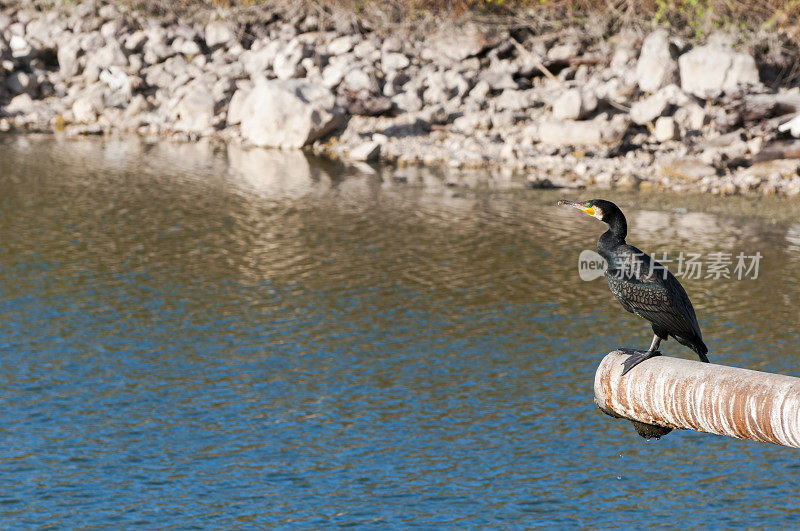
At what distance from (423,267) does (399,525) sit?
9.91m

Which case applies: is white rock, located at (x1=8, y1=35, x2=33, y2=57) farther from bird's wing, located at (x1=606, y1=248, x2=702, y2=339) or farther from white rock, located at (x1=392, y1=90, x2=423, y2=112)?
bird's wing, located at (x1=606, y1=248, x2=702, y2=339)

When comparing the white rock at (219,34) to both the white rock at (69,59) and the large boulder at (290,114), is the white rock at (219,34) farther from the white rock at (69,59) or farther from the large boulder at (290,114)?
the large boulder at (290,114)

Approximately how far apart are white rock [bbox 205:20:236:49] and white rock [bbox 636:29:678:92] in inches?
578

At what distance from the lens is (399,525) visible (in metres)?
11.2

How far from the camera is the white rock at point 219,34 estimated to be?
40.1 meters

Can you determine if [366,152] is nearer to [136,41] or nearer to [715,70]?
[715,70]

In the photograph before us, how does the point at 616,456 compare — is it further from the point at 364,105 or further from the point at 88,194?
the point at 364,105

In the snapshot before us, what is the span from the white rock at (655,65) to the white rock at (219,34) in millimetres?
14683

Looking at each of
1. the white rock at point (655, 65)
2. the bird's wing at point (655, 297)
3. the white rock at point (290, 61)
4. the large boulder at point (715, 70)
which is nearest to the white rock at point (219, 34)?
the white rock at point (290, 61)

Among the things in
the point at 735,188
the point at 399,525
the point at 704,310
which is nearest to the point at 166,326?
the point at 399,525

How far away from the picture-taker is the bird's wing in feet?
26.0

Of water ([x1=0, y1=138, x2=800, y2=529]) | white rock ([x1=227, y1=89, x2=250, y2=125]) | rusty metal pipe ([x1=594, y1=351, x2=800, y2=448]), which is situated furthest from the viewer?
white rock ([x1=227, y1=89, x2=250, y2=125])

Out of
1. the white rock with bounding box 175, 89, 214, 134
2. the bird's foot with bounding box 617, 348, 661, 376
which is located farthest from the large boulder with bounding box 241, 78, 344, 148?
the bird's foot with bounding box 617, 348, 661, 376

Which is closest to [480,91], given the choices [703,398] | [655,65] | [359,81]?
[359,81]
